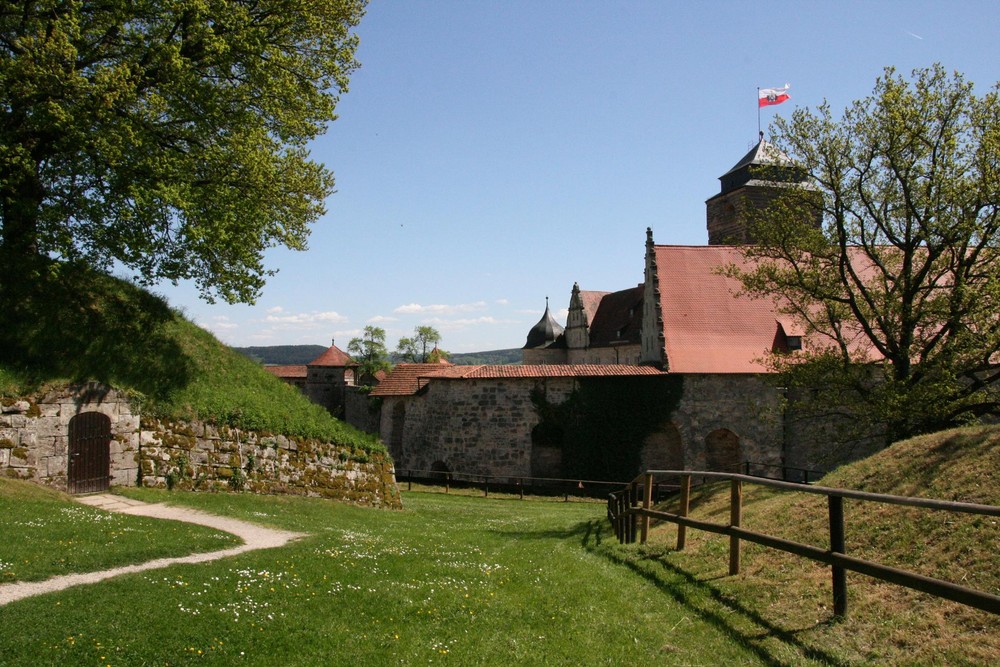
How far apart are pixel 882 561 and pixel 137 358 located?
1475 cm

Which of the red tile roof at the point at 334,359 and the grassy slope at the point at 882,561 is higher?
the red tile roof at the point at 334,359

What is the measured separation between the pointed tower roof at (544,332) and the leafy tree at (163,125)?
132 ft

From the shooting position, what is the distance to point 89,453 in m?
13.8

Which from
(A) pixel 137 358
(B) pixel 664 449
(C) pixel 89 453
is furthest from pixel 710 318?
(C) pixel 89 453

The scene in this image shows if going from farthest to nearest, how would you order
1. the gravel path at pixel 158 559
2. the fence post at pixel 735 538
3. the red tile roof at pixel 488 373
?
the red tile roof at pixel 488 373, the fence post at pixel 735 538, the gravel path at pixel 158 559

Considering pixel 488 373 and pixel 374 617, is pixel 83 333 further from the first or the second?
pixel 488 373

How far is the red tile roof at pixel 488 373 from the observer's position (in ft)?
97.1

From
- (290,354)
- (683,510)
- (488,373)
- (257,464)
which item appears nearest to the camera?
(683,510)

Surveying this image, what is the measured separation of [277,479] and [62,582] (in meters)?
10.0

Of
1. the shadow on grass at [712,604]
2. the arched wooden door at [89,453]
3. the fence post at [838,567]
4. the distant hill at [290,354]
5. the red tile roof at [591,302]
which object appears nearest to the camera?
the shadow on grass at [712,604]

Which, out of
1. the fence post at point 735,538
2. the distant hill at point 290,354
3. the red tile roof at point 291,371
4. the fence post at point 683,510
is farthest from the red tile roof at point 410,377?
the distant hill at point 290,354

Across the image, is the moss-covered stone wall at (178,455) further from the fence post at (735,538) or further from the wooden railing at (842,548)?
the fence post at (735,538)

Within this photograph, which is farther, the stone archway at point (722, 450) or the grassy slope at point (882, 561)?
the stone archway at point (722, 450)

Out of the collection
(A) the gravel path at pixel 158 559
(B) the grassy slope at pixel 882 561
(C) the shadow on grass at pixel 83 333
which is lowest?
(A) the gravel path at pixel 158 559
